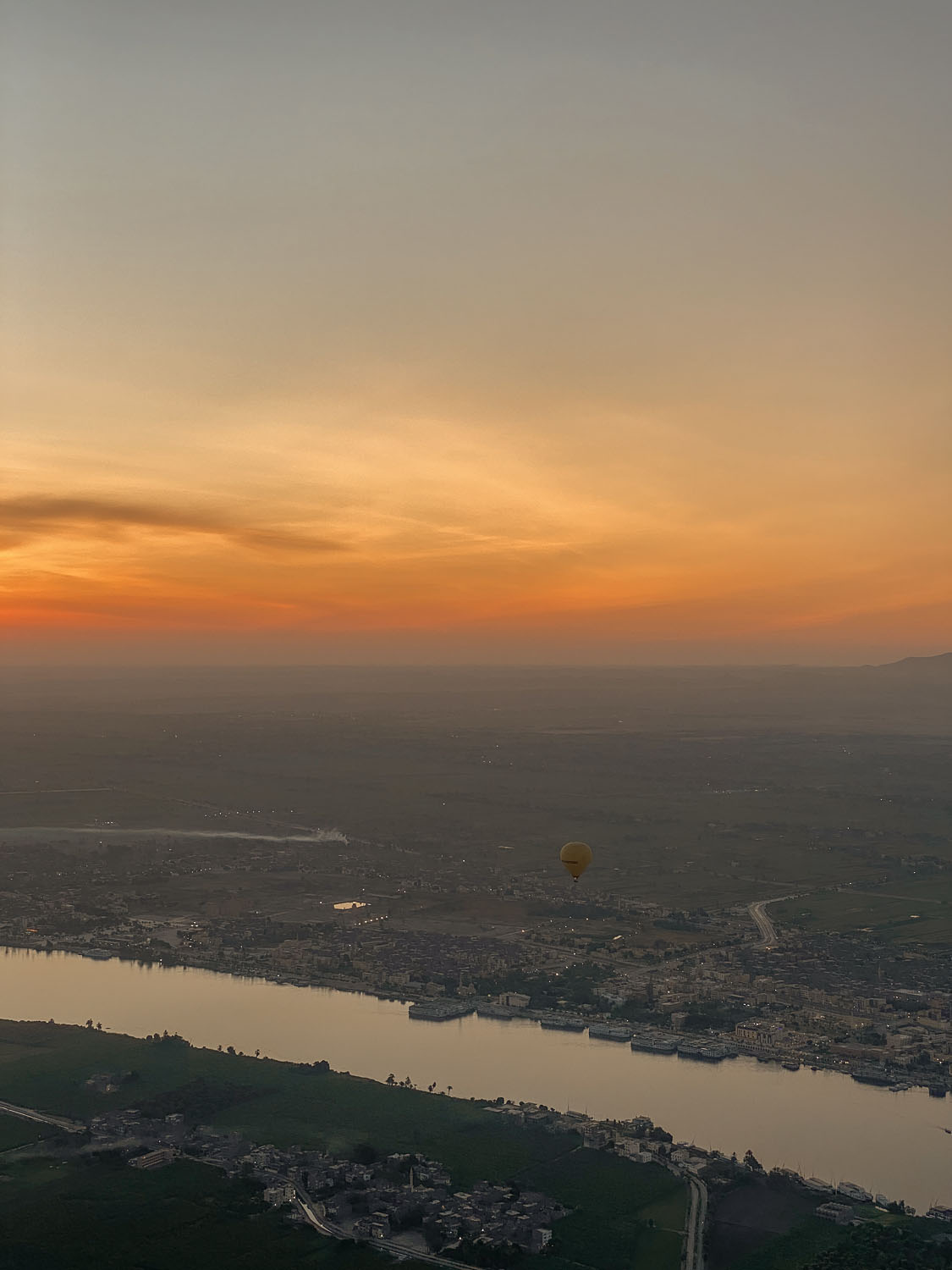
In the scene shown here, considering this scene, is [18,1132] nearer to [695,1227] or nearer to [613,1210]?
[613,1210]

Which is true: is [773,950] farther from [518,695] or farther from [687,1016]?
[518,695]

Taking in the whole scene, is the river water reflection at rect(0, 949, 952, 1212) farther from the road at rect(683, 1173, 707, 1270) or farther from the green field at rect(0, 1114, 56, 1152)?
the green field at rect(0, 1114, 56, 1152)

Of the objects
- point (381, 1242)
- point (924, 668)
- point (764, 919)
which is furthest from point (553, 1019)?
point (924, 668)

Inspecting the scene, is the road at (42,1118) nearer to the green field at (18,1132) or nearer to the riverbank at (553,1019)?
the green field at (18,1132)

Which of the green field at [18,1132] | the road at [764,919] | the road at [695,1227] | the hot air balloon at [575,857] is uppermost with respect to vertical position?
the hot air balloon at [575,857]

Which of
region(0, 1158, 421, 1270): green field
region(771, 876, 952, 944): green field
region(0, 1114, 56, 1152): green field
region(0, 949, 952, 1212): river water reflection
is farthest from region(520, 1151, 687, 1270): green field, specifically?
region(771, 876, 952, 944): green field

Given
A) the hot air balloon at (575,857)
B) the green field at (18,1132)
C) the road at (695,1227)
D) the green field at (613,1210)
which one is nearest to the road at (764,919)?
the hot air balloon at (575,857)
